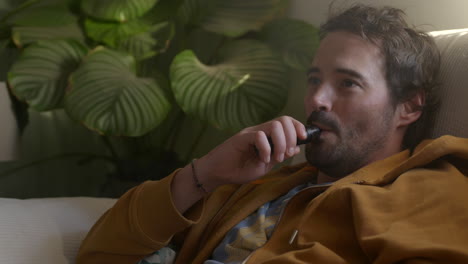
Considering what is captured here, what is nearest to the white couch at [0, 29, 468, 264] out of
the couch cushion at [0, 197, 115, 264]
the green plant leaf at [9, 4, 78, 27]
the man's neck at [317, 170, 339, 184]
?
the couch cushion at [0, 197, 115, 264]

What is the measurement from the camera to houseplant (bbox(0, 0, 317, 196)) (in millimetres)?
1465

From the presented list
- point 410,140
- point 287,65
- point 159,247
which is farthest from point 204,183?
point 287,65

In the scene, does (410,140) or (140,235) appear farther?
(410,140)

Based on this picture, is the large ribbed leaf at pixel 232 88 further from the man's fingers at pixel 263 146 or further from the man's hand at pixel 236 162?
the man's fingers at pixel 263 146

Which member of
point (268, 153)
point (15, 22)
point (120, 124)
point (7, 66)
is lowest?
point (7, 66)

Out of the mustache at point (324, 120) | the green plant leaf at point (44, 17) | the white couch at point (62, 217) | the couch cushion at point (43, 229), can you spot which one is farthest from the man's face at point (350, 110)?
the green plant leaf at point (44, 17)

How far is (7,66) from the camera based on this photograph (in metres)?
1.87

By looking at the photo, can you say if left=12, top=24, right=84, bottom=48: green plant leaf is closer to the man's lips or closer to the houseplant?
the houseplant

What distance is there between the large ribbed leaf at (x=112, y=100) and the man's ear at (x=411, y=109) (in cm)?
76

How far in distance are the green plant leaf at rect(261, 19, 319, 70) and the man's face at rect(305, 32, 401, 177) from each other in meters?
0.63

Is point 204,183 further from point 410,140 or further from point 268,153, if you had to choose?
point 410,140

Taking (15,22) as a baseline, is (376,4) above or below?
above

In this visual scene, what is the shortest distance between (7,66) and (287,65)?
1028 millimetres

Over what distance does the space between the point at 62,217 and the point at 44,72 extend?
68 centimetres
